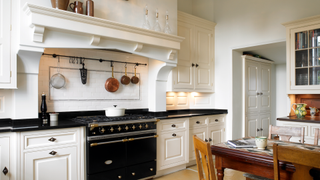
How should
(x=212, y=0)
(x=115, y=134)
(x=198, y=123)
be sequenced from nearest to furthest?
(x=115, y=134)
(x=198, y=123)
(x=212, y=0)

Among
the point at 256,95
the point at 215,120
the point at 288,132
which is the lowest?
the point at 215,120

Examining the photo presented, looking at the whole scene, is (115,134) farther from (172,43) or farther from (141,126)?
(172,43)

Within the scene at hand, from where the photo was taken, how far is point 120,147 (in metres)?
2.96

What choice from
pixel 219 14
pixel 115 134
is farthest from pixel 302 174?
pixel 219 14

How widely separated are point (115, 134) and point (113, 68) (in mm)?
1172

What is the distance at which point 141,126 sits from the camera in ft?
10.5

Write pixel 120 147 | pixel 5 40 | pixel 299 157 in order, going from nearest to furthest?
1. pixel 299 157
2. pixel 5 40
3. pixel 120 147

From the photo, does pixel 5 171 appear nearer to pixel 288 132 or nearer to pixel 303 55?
pixel 288 132

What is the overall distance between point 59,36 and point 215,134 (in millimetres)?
3260

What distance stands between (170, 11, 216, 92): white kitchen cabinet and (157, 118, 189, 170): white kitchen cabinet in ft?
2.23

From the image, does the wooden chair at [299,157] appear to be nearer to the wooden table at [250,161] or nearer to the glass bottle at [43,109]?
the wooden table at [250,161]

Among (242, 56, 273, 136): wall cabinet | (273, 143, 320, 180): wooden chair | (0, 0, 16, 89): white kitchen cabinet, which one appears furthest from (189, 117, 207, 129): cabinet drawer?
(0, 0, 16, 89): white kitchen cabinet

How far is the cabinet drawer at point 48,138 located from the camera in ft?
7.79

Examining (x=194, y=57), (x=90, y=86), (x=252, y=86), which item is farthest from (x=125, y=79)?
(x=252, y=86)
